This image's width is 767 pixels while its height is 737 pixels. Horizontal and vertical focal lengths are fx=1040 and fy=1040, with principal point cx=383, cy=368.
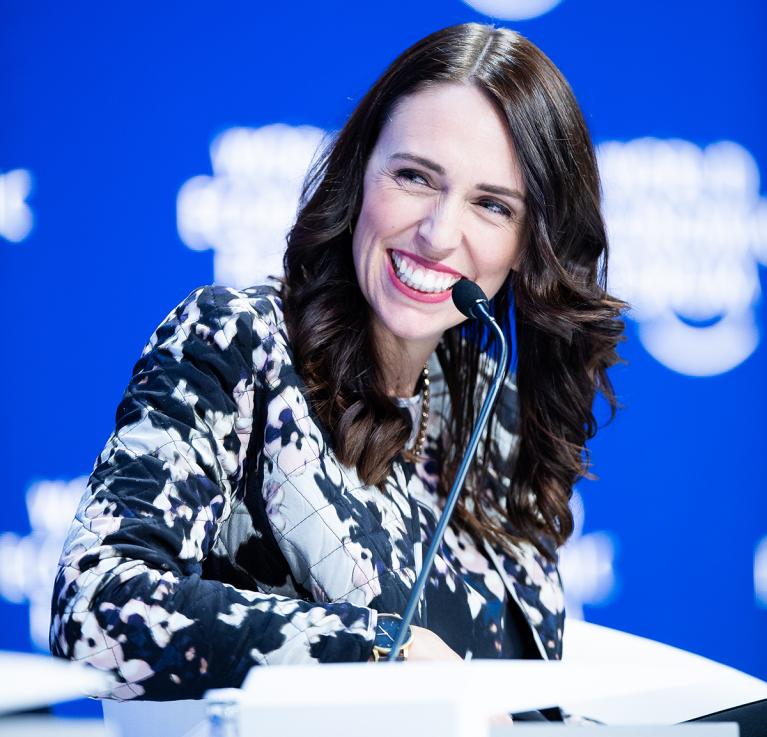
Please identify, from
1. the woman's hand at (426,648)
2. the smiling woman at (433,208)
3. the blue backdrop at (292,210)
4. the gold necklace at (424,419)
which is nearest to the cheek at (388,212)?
the smiling woman at (433,208)

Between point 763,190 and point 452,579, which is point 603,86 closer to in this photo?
point 763,190

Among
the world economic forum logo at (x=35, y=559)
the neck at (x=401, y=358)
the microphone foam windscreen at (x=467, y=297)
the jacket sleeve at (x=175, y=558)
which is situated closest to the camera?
the jacket sleeve at (x=175, y=558)

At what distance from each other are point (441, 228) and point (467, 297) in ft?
0.59

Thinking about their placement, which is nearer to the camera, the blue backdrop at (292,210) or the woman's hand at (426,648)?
the woman's hand at (426,648)

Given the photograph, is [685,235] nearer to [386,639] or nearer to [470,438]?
[470,438]

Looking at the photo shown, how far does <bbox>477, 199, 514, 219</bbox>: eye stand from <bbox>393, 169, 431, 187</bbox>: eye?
80 millimetres

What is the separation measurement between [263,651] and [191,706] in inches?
6.1

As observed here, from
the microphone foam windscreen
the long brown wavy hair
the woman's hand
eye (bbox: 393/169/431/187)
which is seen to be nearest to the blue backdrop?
the long brown wavy hair

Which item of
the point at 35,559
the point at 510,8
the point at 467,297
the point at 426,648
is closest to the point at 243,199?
the point at 510,8

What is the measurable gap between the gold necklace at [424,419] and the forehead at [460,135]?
0.34m

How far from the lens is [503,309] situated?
159 centimetres

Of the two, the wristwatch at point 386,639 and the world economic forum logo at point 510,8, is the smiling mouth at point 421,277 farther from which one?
the world economic forum logo at point 510,8

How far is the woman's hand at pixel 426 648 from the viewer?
38.0 inches

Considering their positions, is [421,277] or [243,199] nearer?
[421,277]
